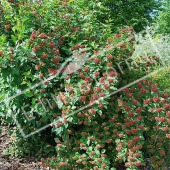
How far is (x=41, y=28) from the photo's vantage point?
2.89 metres

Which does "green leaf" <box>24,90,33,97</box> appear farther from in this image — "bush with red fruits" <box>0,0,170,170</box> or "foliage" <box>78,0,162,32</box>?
"foliage" <box>78,0,162,32</box>

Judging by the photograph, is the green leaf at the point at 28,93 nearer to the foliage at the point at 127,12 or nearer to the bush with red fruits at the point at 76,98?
the bush with red fruits at the point at 76,98

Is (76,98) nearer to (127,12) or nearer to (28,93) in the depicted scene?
(28,93)

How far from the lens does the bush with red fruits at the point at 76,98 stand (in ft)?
7.32

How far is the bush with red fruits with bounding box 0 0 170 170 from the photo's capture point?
2.23m

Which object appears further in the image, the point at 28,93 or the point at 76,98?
the point at 28,93

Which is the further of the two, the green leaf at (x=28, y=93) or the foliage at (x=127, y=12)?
the foliage at (x=127, y=12)

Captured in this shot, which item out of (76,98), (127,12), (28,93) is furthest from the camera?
(127,12)

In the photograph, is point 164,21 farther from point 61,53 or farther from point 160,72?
point 61,53

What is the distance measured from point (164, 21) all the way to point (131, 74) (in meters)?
13.7

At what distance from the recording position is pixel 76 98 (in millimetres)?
2207

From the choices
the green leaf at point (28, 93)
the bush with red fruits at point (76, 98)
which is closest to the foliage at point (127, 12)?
the bush with red fruits at point (76, 98)

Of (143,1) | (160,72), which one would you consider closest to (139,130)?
(160,72)

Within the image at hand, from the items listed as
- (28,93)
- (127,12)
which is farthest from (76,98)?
(127,12)
